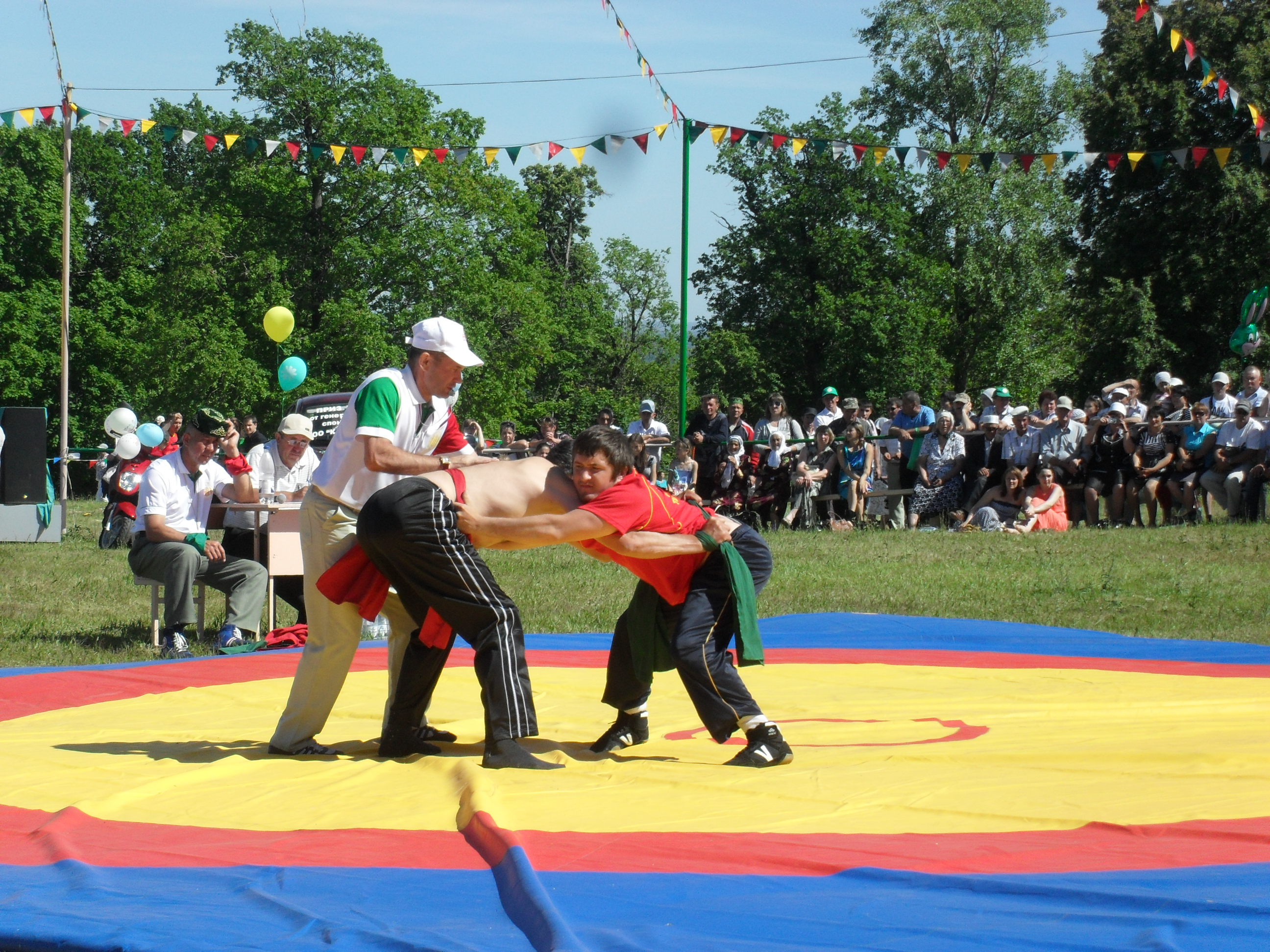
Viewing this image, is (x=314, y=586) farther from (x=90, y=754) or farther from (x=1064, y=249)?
(x=1064, y=249)

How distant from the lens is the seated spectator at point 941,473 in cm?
1387

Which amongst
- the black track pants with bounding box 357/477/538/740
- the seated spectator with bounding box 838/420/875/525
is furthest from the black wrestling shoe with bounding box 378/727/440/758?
the seated spectator with bounding box 838/420/875/525

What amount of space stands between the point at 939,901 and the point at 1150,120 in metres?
27.4

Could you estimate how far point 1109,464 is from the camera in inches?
521

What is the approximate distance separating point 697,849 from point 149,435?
1101 centimetres

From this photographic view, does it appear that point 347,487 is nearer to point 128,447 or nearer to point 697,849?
point 697,849

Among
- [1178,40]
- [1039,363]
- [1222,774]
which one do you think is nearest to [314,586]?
[1222,774]

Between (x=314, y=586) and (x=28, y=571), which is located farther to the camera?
(x=28, y=571)

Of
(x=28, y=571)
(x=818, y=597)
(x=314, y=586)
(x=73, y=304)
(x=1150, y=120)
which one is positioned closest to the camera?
(x=314, y=586)

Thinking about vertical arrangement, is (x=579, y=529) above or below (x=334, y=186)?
below

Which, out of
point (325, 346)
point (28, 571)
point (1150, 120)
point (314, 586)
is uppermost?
point (1150, 120)

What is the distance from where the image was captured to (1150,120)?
2697 centimetres

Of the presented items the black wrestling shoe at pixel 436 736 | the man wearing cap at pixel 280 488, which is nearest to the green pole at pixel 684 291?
the man wearing cap at pixel 280 488

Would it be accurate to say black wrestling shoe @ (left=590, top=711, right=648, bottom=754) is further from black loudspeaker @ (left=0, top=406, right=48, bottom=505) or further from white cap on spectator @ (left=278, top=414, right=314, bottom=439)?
black loudspeaker @ (left=0, top=406, right=48, bottom=505)
